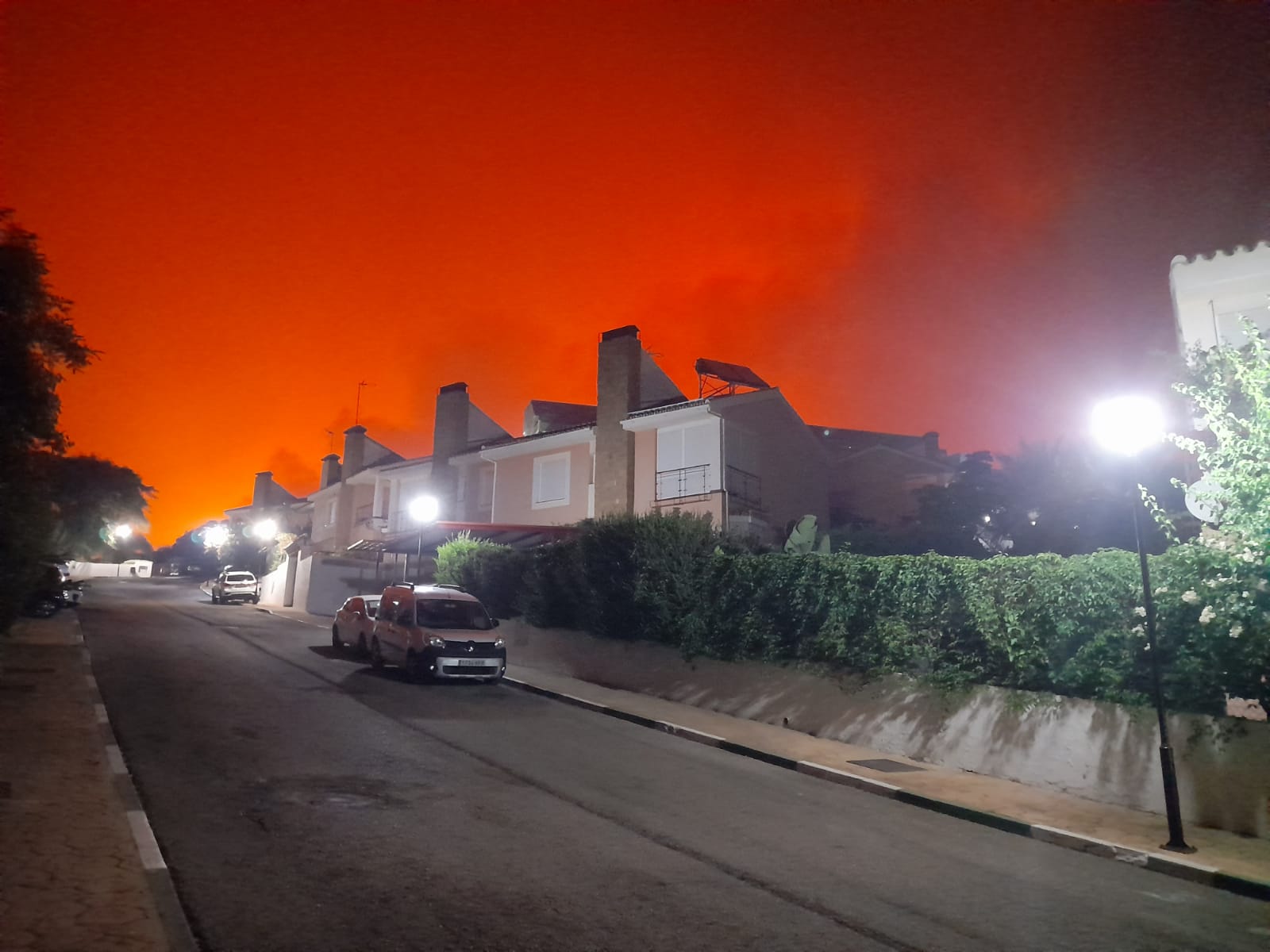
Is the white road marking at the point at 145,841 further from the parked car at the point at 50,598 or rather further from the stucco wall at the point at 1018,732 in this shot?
the parked car at the point at 50,598

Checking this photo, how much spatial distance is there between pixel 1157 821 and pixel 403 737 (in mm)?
8738

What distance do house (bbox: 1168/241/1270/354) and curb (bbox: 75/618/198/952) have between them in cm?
1597

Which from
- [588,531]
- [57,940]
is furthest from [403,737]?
[588,531]

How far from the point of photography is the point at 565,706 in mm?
15641

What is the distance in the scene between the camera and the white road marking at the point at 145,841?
5.94 meters

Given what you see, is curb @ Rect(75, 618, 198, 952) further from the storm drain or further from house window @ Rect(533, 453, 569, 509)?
house window @ Rect(533, 453, 569, 509)

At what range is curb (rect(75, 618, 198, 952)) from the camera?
4.80 m

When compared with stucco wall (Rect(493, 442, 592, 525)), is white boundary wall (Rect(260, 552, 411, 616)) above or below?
below

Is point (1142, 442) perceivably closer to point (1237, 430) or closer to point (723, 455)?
point (1237, 430)

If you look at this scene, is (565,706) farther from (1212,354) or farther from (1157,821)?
(1212,354)

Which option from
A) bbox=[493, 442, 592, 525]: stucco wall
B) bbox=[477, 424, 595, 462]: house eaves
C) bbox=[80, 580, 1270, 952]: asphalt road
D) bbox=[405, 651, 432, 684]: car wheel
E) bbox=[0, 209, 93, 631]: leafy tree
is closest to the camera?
bbox=[80, 580, 1270, 952]: asphalt road

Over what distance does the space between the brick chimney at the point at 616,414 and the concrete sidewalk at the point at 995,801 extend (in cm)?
1455

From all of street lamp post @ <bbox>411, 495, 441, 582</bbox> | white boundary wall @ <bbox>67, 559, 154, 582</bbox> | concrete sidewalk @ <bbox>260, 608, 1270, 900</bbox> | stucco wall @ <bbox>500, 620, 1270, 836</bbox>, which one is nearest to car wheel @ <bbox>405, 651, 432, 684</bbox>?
concrete sidewalk @ <bbox>260, 608, 1270, 900</bbox>

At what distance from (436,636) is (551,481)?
1627cm
